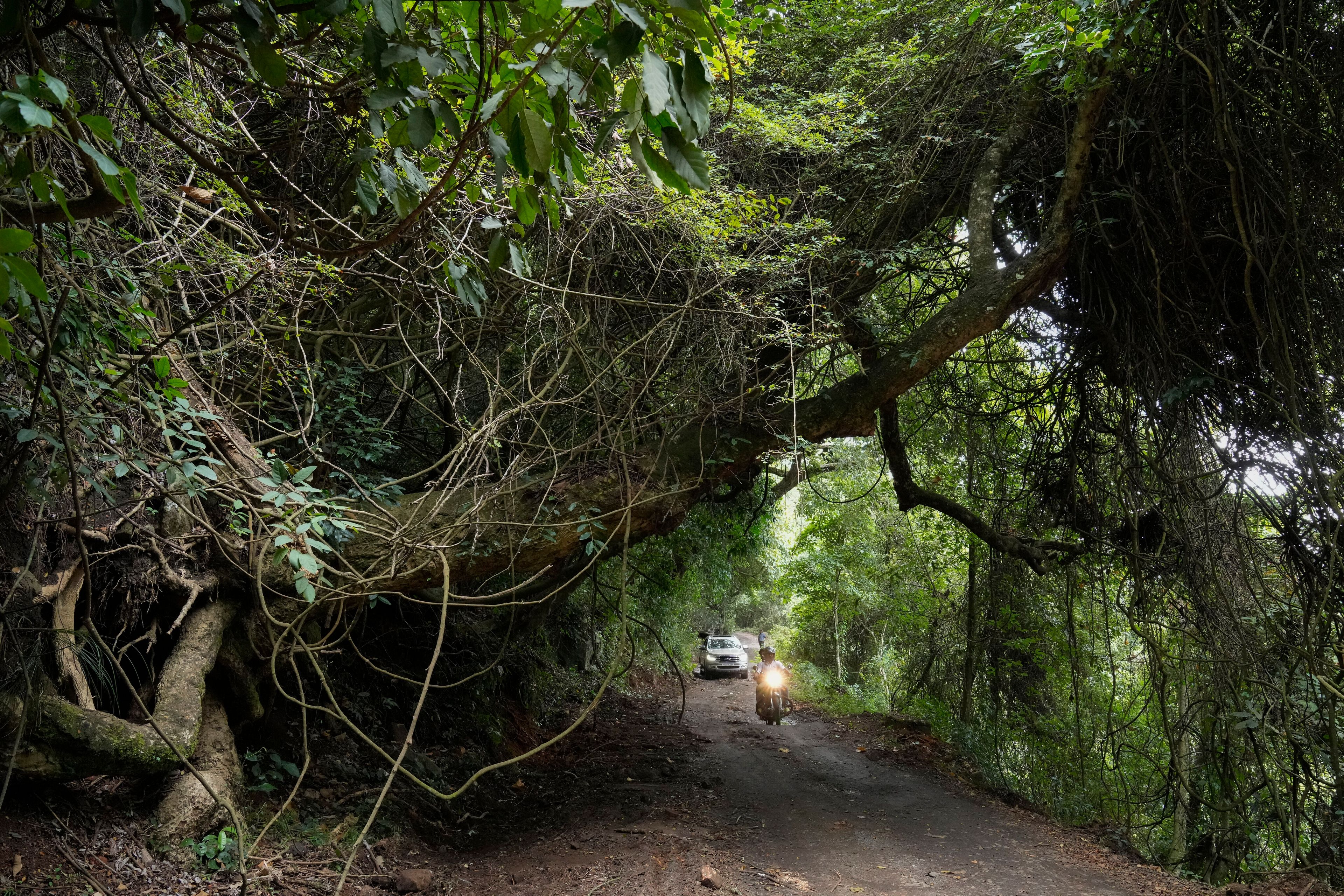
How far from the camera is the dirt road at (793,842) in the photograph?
180 inches

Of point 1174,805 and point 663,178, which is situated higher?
point 663,178

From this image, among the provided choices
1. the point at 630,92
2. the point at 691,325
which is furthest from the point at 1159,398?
the point at 630,92

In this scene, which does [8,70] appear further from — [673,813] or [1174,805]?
[1174,805]

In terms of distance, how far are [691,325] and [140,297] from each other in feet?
10.8

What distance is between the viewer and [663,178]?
4.76 ft

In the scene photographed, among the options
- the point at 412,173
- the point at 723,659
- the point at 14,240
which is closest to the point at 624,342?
the point at 412,173

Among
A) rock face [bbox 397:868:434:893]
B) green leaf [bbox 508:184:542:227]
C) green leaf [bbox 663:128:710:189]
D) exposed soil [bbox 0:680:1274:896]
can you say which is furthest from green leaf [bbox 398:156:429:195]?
rock face [bbox 397:868:434:893]

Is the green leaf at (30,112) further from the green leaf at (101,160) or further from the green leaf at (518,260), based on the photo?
the green leaf at (518,260)

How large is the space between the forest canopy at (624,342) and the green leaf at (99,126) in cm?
1

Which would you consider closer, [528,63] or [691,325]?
[528,63]

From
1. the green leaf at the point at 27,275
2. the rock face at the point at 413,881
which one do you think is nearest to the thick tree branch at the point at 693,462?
the rock face at the point at 413,881

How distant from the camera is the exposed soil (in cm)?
331

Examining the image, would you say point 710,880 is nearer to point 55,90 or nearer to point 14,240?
point 14,240

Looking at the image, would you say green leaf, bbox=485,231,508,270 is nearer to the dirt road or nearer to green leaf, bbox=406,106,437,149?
green leaf, bbox=406,106,437,149
